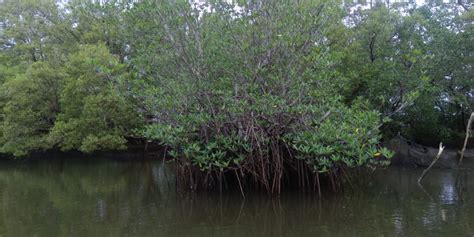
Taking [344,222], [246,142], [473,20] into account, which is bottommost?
[344,222]

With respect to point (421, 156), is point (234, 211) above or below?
below

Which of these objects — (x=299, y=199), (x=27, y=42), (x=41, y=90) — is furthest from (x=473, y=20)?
(x=27, y=42)

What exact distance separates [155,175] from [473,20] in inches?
444

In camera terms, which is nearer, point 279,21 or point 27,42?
point 279,21

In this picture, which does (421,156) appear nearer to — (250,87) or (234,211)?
(250,87)

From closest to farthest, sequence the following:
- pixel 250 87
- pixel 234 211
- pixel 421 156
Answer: pixel 234 211
pixel 250 87
pixel 421 156

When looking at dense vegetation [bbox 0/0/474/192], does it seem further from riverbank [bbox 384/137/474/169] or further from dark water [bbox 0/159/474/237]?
riverbank [bbox 384/137/474/169]

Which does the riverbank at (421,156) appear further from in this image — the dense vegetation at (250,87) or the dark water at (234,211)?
the dense vegetation at (250,87)

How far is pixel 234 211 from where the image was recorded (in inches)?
314

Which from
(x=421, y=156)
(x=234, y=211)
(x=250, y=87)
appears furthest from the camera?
(x=421, y=156)

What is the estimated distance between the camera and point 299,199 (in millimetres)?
8875

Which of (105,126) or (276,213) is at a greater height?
(105,126)

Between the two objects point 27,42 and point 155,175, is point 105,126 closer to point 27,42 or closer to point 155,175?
point 155,175

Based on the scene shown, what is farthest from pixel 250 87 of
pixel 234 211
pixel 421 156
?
pixel 421 156
